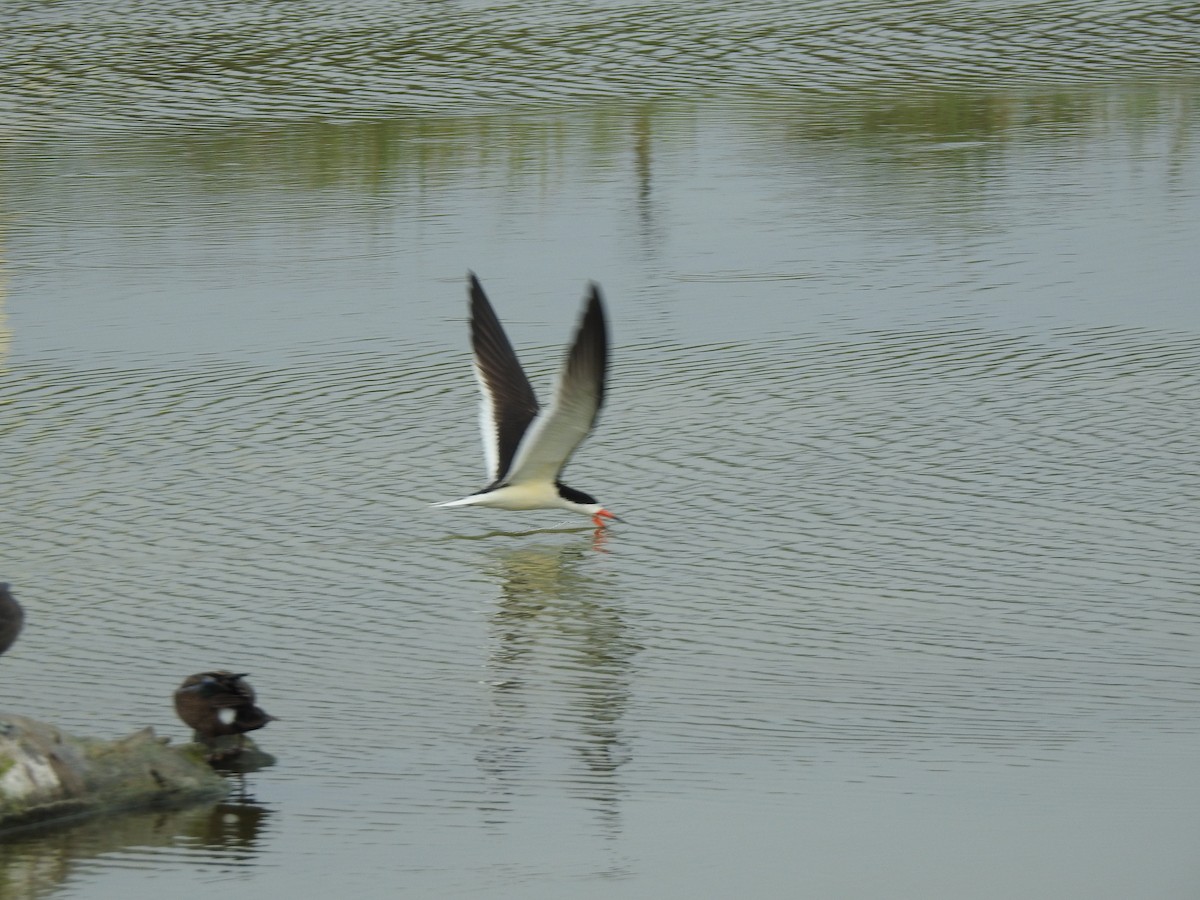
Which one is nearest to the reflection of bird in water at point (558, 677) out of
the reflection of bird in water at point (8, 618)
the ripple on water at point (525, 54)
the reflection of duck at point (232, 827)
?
the reflection of duck at point (232, 827)

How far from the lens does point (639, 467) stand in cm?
1034

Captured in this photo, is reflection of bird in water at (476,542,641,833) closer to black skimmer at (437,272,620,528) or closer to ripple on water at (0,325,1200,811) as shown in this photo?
ripple on water at (0,325,1200,811)

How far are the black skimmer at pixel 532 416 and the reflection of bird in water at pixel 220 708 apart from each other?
2.58m

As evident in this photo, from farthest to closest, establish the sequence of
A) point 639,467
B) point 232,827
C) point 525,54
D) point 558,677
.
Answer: point 525,54
point 639,467
point 558,677
point 232,827

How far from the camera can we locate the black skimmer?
8891 millimetres

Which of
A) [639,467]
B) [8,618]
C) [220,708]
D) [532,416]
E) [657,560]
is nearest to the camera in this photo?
[8,618]

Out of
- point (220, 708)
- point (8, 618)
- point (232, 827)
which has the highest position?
point (8, 618)

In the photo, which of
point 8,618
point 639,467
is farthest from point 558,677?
point 639,467

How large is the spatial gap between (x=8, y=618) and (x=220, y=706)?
648 millimetres

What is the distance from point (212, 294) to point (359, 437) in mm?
3308

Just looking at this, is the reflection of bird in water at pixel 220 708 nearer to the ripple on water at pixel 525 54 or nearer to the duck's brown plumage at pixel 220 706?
the duck's brown plumage at pixel 220 706

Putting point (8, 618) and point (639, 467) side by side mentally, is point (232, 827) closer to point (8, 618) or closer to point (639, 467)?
point (8, 618)

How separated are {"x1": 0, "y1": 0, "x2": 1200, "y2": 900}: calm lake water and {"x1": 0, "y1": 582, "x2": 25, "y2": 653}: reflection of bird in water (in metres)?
0.65

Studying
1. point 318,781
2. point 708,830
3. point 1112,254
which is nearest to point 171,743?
point 318,781
